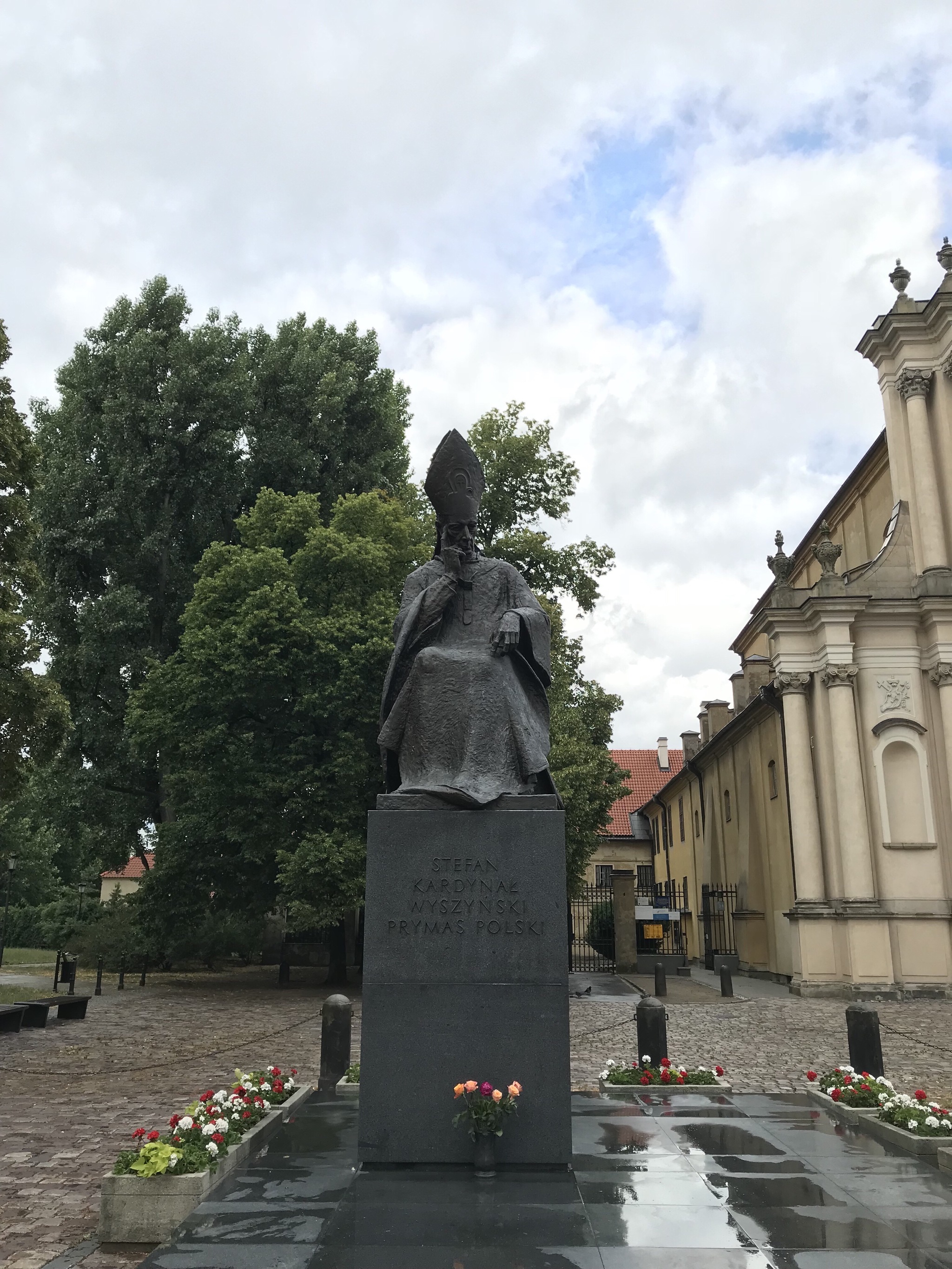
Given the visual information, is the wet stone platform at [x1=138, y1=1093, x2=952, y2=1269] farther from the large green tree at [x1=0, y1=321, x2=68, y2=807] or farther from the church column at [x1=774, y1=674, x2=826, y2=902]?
the church column at [x1=774, y1=674, x2=826, y2=902]

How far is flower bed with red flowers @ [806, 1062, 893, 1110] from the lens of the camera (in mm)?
8375

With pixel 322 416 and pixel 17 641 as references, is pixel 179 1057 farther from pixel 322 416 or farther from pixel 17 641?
pixel 322 416

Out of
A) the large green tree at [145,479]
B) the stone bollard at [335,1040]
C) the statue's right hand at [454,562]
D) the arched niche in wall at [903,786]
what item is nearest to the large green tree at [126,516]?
the large green tree at [145,479]

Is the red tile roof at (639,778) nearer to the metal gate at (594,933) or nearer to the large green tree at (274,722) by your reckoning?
the metal gate at (594,933)

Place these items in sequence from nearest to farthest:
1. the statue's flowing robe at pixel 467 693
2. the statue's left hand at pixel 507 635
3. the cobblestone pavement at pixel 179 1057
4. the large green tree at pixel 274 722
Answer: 1. the cobblestone pavement at pixel 179 1057
2. the statue's flowing robe at pixel 467 693
3. the statue's left hand at pixel 507 635
4. the large green tree at pixel 274 722

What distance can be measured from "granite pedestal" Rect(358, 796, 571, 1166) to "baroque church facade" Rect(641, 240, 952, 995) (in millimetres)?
19627

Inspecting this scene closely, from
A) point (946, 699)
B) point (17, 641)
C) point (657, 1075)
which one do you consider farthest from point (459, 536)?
point (946, 699)

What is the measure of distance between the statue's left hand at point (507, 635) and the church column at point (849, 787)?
19831 millimetres

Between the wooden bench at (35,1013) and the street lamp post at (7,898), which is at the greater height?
the street lamp post at (7,898)

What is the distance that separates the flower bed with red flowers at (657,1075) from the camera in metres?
9.85

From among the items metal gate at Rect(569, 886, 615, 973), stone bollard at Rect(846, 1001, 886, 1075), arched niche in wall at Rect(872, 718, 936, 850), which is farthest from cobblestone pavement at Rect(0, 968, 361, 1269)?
arched niche in wall at Rect(872, 718, 936, 850)

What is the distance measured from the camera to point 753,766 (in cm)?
3403

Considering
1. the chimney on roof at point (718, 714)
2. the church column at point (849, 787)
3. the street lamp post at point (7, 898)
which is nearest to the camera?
the church column at point (849, 787)

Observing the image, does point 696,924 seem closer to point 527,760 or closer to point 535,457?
point 535,457
